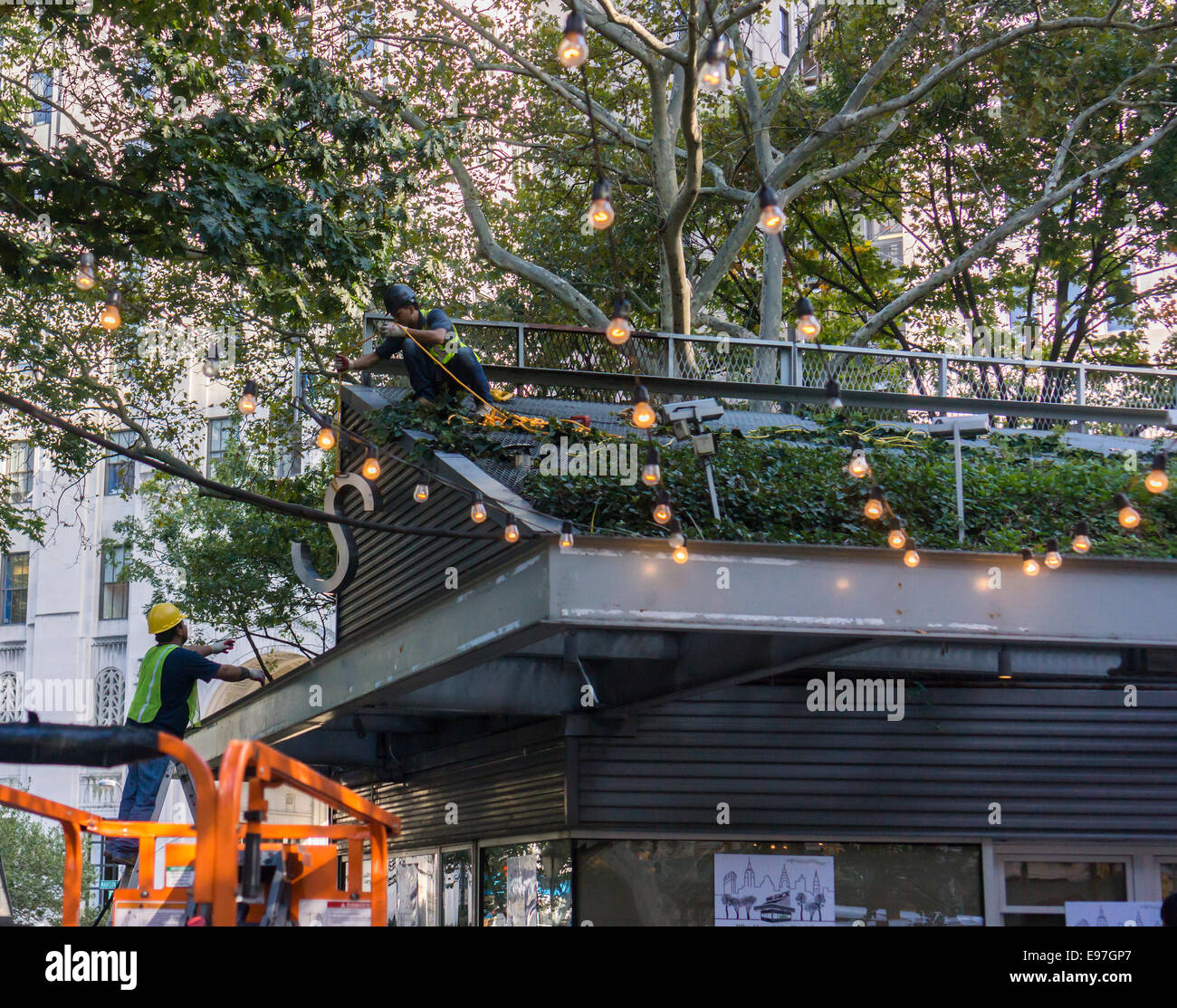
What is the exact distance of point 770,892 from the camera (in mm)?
10938

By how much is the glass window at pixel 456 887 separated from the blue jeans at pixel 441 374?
4.98 metres

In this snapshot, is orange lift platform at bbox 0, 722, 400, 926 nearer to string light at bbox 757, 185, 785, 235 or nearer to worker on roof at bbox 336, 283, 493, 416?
string light at bbox 757, 185, 785, 235

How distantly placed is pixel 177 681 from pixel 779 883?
5925 mm

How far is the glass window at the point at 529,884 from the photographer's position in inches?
432

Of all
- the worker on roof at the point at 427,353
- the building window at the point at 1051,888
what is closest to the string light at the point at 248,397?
the worker on roof at the point at 427,353

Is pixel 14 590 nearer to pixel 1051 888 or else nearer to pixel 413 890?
pixel 413 890

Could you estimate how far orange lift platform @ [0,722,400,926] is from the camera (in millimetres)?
3320

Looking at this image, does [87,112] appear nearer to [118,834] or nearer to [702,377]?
[702,377]

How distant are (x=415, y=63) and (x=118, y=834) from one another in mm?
19606

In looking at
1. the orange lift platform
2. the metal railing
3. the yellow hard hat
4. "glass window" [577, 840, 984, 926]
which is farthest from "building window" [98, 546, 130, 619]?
the orange lift platform

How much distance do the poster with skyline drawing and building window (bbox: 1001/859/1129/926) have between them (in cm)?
177

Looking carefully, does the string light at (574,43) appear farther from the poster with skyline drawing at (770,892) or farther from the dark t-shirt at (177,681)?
the poster with skyline drawing at (770,892)
